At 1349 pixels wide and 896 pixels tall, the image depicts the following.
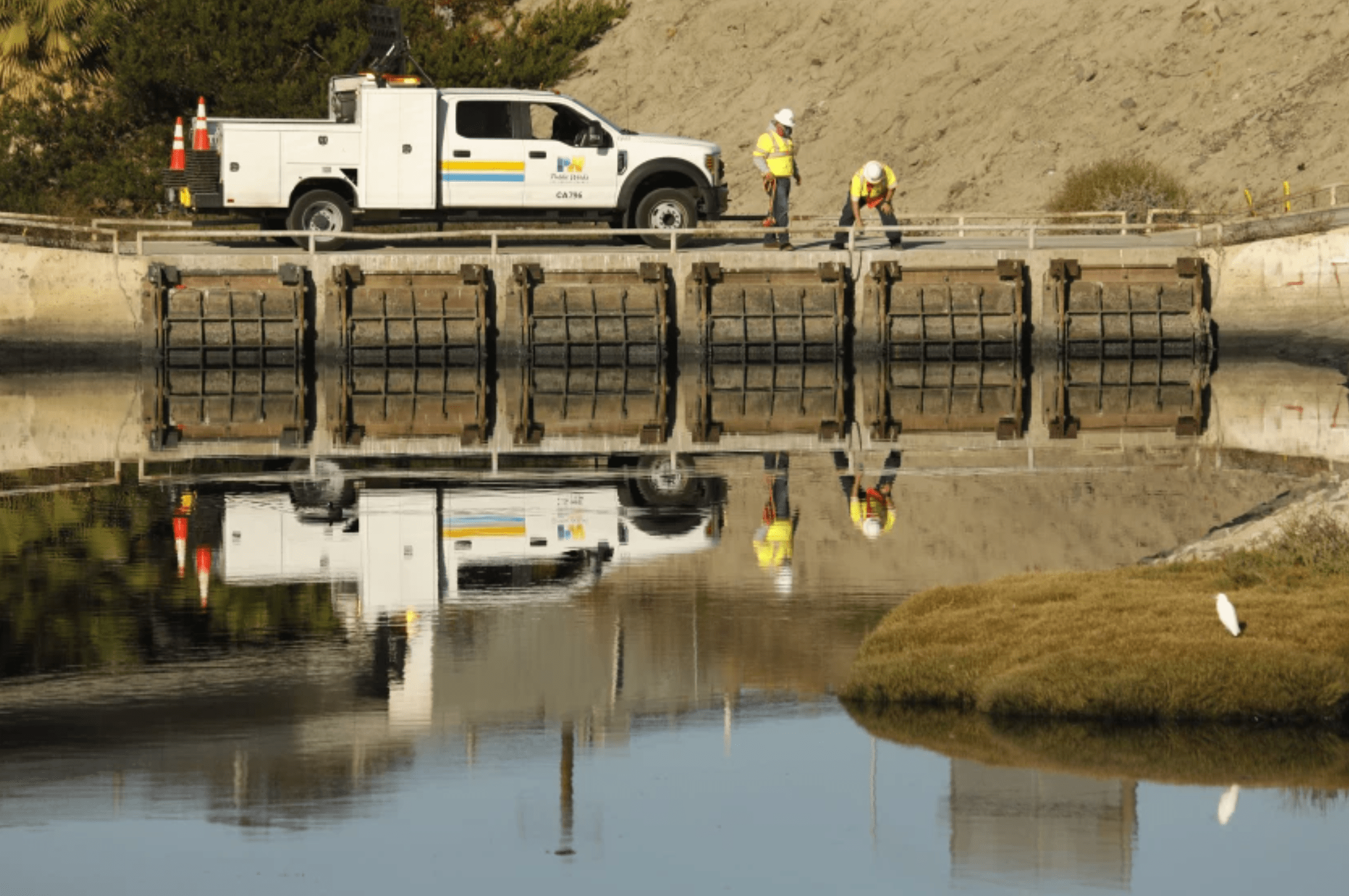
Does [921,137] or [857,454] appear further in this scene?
[921,137]

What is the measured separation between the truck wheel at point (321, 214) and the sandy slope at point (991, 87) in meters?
22.3

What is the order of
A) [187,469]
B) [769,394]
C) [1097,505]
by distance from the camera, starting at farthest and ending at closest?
[769,394], [187,469], [1097,505]

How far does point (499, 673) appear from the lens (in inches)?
475

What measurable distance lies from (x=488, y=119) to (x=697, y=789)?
24781mm

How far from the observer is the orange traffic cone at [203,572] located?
50.0 feet

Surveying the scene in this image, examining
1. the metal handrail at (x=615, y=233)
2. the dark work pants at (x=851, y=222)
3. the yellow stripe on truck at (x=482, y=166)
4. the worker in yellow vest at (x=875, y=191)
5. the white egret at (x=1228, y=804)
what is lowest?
the white egret at (x=1228, y=804)

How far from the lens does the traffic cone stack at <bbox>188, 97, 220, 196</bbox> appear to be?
32719 mm

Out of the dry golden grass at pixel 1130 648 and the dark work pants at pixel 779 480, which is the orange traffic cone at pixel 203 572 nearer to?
the dark work pants at pixel 779 480

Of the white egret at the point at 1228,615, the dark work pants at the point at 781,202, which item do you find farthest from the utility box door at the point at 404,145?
the white egret at the point at 1228,615

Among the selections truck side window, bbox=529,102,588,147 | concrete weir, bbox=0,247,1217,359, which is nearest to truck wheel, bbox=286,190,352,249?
concrete weir, bbox=0,247,1217,359

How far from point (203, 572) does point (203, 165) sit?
17660 millimetres

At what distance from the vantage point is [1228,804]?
30.3 ft

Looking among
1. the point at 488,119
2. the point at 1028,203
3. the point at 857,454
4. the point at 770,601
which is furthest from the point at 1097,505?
the point at 1028,203

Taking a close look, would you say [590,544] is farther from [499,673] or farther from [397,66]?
[397,66]
